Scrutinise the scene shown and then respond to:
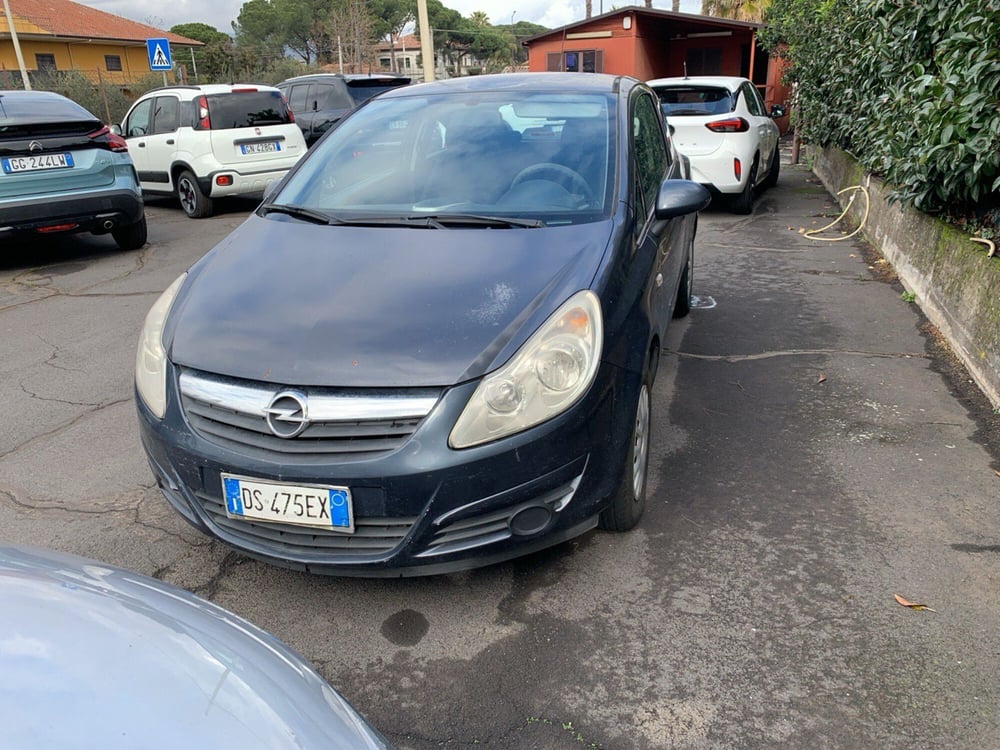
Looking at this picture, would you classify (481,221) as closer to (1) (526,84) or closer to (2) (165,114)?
(1) (526,84)

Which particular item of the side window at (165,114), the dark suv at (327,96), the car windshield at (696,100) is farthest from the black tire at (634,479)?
the dark suv at (327,96)

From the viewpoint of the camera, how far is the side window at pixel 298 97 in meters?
12.9

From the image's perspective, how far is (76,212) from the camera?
7410 mm

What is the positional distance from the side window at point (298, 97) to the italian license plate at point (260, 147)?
303 cm

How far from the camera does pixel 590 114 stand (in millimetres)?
3785

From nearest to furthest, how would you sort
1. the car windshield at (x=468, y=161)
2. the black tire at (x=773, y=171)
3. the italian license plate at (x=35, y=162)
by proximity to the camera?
the car windshield at (x=468, y=161), the italian license plate at (x=35, y=162), the black tire at (x=773, y=171)

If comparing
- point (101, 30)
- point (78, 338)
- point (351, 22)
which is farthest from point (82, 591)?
point (351, 22)

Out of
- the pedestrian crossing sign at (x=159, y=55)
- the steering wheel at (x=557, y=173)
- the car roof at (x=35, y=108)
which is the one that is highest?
the pedestrian crossing sign at (x=159, y=55)

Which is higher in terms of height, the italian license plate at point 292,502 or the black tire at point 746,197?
the italian license plate at point 292,502

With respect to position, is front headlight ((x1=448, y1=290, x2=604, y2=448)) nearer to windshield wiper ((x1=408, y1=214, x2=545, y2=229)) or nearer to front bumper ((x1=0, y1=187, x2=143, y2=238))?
windshield wiper ((x1=408, y1=214, x2=545, y2=229))

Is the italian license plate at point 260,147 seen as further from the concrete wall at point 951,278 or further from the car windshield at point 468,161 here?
the concrete wall at point 951,278

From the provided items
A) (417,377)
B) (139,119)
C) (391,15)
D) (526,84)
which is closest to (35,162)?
(139,119)

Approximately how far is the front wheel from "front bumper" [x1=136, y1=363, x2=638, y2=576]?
17 centimetres

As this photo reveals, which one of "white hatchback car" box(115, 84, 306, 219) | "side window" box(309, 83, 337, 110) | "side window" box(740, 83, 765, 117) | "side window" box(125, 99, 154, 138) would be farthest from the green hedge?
"side window" box(125, 99, 154, 138)
